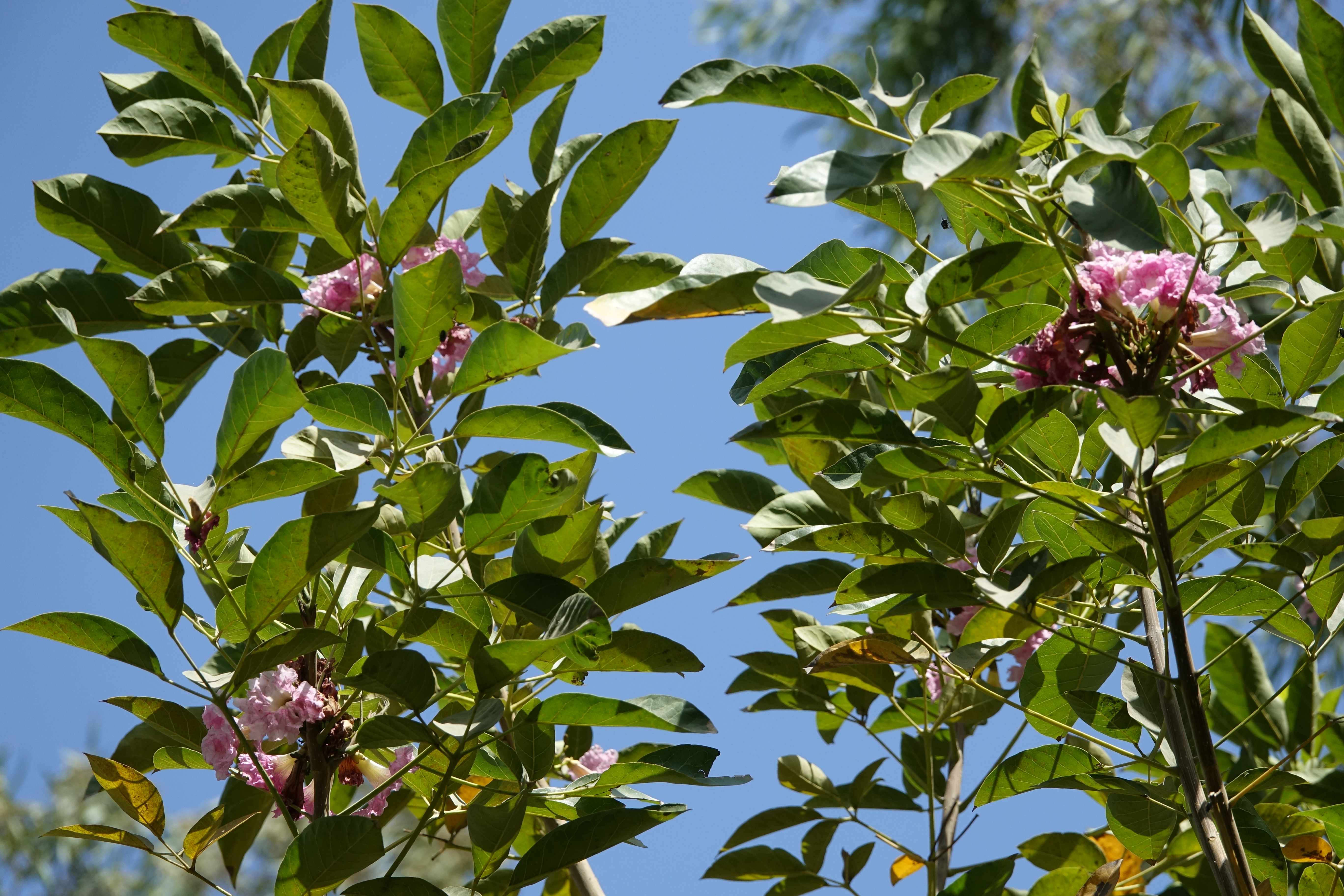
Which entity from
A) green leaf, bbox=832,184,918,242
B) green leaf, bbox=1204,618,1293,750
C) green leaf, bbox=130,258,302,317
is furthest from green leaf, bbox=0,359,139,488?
green leaf, bbox=1204,618,1293,750

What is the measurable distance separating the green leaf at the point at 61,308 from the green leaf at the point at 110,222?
0.02m

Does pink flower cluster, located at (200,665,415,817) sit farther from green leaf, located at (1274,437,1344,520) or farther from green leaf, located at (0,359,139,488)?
green leaf, located at (1274,437,1344,520)

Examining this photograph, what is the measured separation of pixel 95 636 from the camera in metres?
0.76

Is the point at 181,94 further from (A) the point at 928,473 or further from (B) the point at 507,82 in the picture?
(A) the point at 928,473

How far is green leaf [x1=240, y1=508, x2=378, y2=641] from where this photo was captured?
69cm

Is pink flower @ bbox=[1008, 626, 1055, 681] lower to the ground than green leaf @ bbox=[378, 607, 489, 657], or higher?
lower

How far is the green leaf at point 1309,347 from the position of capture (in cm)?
70

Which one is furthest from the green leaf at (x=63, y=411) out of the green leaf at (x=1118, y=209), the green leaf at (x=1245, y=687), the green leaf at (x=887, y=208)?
the green leaf at (x=1245, y=687)

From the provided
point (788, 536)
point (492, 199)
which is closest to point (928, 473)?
point (788, 536)

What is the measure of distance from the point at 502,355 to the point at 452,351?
1.00ft

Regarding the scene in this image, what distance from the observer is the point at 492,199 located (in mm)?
963

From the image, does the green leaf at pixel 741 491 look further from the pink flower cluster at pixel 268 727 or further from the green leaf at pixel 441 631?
the pink flower cluster at pixel 268 727

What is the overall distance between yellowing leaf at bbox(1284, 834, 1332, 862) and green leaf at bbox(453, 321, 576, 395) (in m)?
0.77

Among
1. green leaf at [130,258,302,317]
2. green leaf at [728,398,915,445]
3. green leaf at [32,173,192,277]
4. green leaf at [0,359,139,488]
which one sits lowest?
green leaf at [728,398,915,445]
